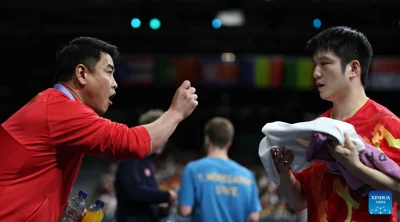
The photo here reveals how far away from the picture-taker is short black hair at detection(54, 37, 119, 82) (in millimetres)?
2820

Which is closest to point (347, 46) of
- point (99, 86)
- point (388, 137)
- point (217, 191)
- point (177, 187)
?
point (388, 137)

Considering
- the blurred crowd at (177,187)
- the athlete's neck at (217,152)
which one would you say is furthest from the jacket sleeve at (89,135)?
the blurred crowd at (177,187)

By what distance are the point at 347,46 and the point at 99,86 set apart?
3.77 ft

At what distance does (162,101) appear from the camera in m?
11.6

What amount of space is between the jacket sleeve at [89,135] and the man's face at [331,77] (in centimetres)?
82

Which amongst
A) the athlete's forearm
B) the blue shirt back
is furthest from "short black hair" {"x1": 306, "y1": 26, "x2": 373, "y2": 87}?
the blue shirt back

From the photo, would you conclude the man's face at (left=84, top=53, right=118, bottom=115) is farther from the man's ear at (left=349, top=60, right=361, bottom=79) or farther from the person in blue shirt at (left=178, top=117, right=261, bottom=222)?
the person in blue shirt at (left=178, top=117, right=261, bottom=222)

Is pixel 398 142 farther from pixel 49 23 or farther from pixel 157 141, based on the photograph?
pixel 49 23

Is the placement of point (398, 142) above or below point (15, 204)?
above

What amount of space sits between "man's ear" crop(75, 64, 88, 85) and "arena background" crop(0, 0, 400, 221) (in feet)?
23.0

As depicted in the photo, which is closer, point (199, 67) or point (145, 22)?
point (145, 22)

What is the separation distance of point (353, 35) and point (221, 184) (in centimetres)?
208

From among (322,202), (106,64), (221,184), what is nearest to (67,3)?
(221,184)

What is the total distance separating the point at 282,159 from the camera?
105 inches
